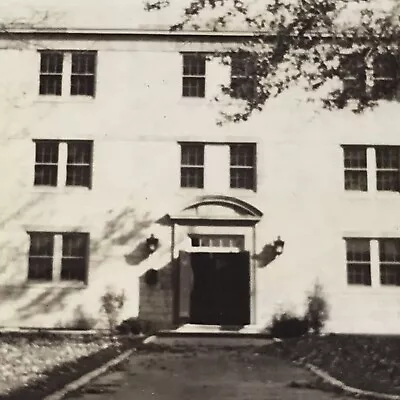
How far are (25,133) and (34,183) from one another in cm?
113

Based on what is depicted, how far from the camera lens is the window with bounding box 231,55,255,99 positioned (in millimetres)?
10903

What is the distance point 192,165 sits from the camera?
13812 mm

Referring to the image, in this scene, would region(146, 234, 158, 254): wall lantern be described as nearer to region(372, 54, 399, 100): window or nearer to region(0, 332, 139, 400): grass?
region(0, 332, 139, 400): grass

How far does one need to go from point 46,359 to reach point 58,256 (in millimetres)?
4402

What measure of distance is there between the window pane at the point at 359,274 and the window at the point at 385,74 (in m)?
4.69

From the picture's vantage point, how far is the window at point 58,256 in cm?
1332

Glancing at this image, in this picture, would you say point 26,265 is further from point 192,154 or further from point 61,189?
point 192,154

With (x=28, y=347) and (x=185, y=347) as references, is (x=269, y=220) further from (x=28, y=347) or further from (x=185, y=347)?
(x=28, y=347)

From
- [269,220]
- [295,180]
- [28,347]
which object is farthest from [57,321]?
[295,180]

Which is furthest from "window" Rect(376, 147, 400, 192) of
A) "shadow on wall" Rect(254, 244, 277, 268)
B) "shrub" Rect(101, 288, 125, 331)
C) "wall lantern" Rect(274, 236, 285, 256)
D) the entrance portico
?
"shrub" Rect(101, 288, 125, 331)

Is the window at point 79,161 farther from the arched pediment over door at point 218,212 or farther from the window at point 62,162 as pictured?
the arched pediment over door at point 218,212

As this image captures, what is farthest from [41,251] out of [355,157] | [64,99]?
[355,157]

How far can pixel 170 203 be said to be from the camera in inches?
526

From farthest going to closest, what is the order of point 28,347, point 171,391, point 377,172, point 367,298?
1. point 377,172
2. point 367,298
3. point 28,347
4. point 171,391
